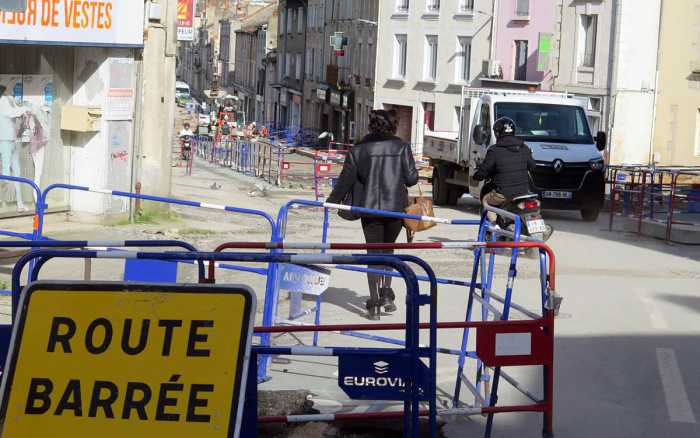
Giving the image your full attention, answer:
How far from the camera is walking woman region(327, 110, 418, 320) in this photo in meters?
10.7

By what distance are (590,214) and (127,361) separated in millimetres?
19209

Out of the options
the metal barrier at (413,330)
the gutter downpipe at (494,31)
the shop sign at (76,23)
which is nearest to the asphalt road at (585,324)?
the metal barrier at (413,330)

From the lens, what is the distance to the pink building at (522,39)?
49.7 m

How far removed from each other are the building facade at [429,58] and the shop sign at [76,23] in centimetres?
3619

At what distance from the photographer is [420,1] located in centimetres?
5694

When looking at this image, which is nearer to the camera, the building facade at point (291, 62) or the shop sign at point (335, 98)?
the shop sign at point (335, 98)

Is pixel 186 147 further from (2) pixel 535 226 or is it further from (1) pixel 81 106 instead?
(2) pixel 535 226

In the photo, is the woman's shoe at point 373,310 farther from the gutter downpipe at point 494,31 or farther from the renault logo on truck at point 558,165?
the gutter downpipe at point 494,31

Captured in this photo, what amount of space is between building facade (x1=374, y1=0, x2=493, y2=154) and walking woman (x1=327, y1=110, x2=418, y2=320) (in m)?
42.0

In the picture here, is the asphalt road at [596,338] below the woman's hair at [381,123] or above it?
below

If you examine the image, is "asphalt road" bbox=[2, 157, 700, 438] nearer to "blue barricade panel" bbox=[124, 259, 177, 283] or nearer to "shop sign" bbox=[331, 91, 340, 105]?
"blue barricade panel" bbox=[124, 259, 177, 283]

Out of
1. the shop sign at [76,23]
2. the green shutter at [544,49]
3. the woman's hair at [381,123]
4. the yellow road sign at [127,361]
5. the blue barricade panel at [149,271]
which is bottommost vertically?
the blue barricade panel at [149,271]

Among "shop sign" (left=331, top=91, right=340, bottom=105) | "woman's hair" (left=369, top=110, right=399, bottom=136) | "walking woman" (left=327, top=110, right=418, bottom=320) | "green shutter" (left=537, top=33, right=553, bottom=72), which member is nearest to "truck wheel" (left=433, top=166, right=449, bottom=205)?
"woman's hair" (left=369, top=110, right=399, bottom=136)

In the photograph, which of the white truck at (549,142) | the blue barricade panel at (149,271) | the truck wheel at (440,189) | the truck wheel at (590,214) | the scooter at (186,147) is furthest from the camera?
the scooter at (186,147)
